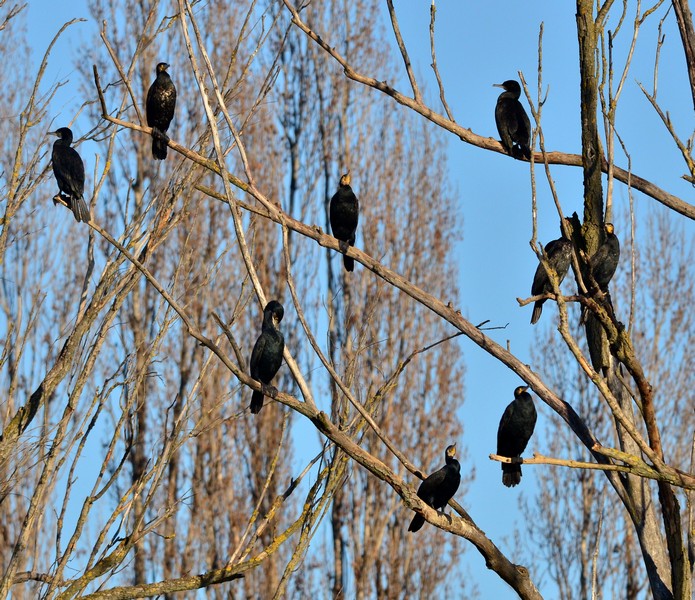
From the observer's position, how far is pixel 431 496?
16.9ft

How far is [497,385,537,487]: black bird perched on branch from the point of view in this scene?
5562 mm

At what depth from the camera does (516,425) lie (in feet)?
→ 18.2

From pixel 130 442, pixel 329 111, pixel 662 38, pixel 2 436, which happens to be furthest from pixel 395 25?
pixel 329 111

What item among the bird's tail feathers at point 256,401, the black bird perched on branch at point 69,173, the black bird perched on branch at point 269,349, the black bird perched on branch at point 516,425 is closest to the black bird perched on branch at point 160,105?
the black bird perched on branch at point 69,173

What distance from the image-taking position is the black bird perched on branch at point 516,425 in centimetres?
556

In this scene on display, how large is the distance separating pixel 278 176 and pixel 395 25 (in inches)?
435

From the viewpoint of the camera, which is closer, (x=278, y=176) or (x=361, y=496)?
(x=361, y=496)

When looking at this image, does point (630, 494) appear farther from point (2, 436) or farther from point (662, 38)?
point (2, 436)

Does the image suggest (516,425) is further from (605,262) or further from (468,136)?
(468,136)

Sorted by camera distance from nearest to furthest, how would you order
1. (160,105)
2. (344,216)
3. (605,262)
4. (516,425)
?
(605,262) < (516,425) < (160,105) < (344,216)

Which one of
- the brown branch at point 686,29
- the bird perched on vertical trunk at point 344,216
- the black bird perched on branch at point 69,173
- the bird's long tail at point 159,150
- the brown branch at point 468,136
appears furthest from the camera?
the bird perched on vertical trunk at point 344,216

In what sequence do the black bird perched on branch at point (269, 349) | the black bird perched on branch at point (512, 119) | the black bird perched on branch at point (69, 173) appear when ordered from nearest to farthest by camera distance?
the black bird perched on branch at point (269, 349), the black bird perched on branch at point (69, 173), the black bird perched on branch at point (512, 119)

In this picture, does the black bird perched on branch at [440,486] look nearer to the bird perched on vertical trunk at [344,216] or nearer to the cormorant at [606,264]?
the cormorant at [606,264]

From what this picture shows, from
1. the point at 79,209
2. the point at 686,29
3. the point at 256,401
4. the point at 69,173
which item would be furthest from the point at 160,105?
the point at 686,29
